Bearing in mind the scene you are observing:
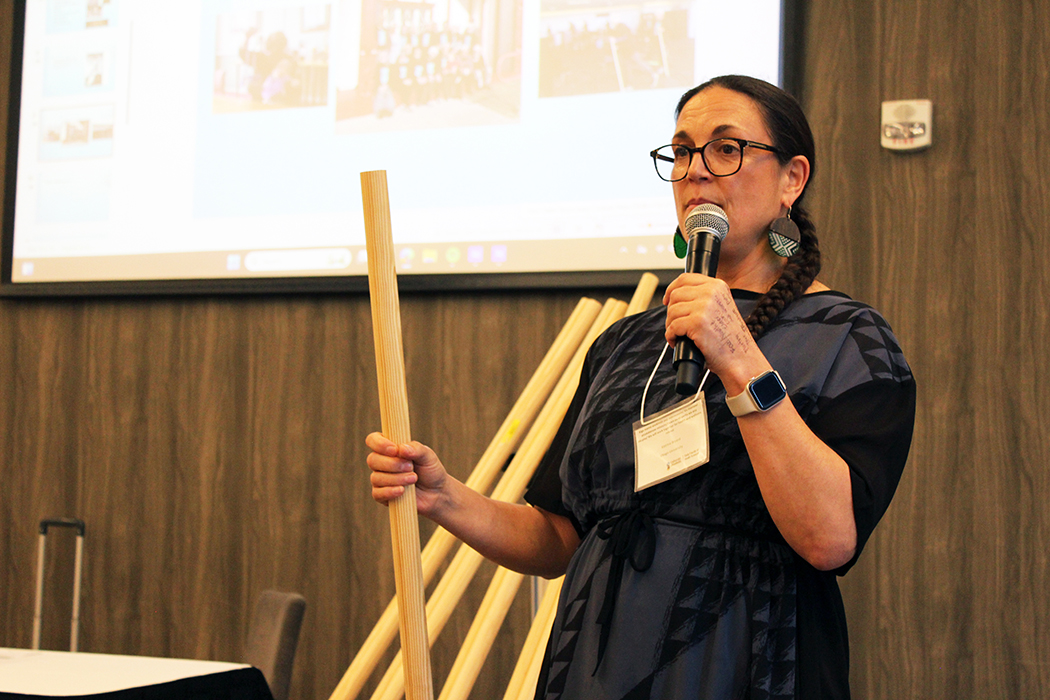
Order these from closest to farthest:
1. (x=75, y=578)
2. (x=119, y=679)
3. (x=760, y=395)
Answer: (x=760, y=395)
(x=119, y=679)
(x=75, y=578)

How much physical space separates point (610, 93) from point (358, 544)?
4.34 ft

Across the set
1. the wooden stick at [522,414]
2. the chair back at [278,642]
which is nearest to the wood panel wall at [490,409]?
the wooden stick at [522,414]

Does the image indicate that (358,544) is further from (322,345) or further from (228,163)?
(228,163)

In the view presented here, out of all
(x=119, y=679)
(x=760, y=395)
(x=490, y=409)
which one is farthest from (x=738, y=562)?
(x=490, y=409)

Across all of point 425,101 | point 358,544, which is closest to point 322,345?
point 358,544

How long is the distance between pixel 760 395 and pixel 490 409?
1.63 meters

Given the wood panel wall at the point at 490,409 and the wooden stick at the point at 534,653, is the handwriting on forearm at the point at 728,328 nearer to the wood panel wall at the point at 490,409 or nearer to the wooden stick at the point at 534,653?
the wooden stick at the point at 534,653

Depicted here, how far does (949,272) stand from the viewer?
2.08 m

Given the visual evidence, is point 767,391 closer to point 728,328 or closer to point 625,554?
point 728,328

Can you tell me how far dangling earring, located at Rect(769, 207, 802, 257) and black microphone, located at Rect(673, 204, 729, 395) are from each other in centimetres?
6

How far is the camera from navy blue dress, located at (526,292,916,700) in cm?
88

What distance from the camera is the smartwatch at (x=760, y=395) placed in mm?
818

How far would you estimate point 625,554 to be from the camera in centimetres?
94

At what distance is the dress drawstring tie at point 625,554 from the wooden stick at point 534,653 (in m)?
0.79
